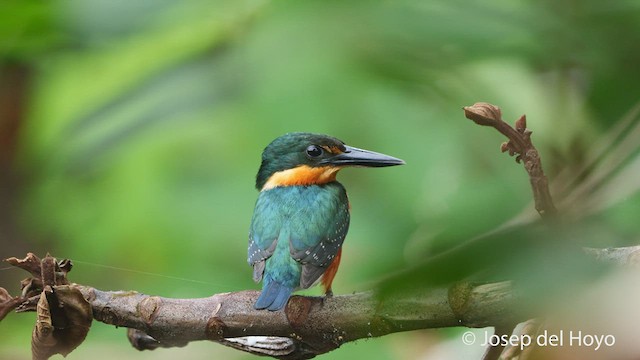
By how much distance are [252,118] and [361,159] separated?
0.27 ft

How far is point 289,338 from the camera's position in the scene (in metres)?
0.46

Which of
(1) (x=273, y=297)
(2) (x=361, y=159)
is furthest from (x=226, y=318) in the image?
(2) (x=361, y=159)

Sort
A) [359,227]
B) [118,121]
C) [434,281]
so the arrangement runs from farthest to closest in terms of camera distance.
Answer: [118,121] < [359,227] < [434,281]

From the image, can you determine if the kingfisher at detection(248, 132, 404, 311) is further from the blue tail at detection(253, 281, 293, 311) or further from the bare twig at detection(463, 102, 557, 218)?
the bare twig at detection(463, 102, 557, 218)

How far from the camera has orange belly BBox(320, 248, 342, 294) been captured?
0.44 m

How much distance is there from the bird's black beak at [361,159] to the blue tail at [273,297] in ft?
0.31

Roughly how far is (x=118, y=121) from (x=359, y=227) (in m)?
0.20

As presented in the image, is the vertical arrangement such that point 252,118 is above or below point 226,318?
above

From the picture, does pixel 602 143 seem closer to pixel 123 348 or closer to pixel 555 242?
pixel 555 242

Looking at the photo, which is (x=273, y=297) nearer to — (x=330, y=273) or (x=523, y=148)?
(x=330, y=273)

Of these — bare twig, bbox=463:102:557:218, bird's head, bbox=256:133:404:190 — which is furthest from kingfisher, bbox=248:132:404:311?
bare twig, bbox=463:102:557:218

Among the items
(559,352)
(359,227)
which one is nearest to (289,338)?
(359,227)

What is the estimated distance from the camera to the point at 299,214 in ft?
1.74

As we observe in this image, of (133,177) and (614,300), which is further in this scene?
(133,177)
